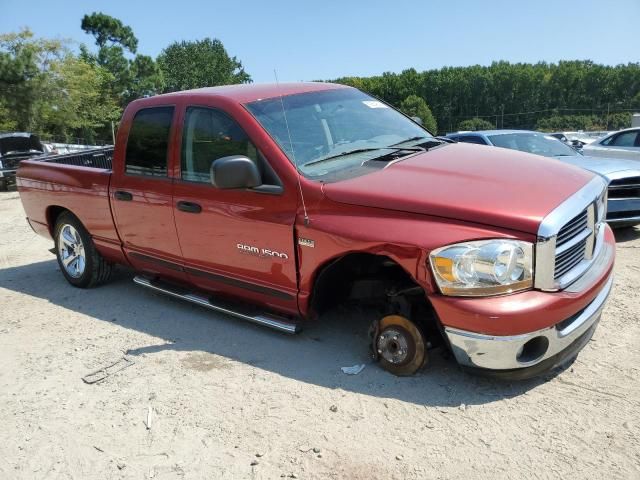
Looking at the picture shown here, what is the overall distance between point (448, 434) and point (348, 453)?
0.55m

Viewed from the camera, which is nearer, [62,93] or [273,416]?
[273,416]

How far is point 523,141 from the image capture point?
7738 millimetres

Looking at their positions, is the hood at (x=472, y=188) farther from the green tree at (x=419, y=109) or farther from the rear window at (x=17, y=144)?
the green tree at (x=419, y=109)

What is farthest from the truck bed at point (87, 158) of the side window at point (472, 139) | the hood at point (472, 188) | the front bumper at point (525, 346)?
the front bumper at point (525, 346)

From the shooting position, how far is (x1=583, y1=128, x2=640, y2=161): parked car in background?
905 centimetres

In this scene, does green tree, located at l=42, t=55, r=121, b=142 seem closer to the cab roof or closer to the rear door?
the rear door

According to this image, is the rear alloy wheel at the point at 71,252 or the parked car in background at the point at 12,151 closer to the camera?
the rear alloy wheel at the point at 71,252

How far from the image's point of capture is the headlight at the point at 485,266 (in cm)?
289

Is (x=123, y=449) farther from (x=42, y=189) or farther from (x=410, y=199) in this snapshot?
(x=42, y=189)

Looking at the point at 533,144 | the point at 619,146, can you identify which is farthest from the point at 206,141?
the point at 619,146

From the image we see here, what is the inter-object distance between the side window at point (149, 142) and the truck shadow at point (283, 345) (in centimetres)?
128

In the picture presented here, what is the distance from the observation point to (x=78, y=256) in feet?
18.8

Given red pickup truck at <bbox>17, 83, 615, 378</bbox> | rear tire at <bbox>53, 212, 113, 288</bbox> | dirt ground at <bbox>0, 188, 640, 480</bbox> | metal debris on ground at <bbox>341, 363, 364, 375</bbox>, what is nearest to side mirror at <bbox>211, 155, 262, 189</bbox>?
red pickup truck at <bbox>17, 83, 615, 378</bbox>

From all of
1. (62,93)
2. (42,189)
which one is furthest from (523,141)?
(62,93)
